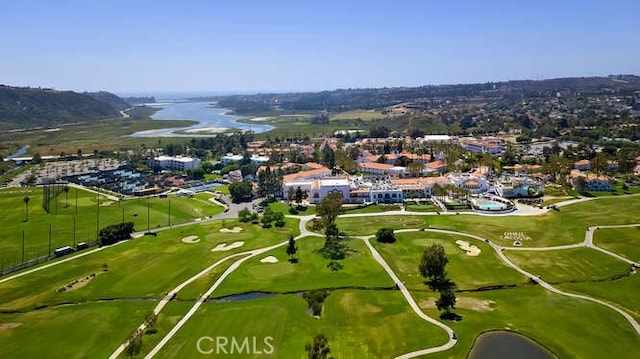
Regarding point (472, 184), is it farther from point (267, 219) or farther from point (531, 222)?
point (267, 219)

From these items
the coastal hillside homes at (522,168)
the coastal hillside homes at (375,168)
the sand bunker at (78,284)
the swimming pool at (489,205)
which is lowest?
the sand bunker at (78,284)

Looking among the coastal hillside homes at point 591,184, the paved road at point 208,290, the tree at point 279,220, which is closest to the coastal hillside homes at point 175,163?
the tree at point 279,220

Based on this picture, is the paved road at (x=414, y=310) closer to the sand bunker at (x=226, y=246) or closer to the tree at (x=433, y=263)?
the tree at (x=433, y=263)

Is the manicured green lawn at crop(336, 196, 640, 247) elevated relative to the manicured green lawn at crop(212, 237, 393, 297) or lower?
elevated

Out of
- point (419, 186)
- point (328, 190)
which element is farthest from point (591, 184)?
point (328, 190)

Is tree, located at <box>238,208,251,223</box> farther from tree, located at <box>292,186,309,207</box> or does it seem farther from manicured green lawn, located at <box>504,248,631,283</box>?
manicured green lawn, located at <box>504,248,631,283</box>

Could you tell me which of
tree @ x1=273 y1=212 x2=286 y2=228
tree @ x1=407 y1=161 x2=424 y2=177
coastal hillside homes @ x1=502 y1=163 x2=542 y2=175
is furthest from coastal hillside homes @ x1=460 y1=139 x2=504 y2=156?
tree @ x1=273 y1=212 x2=286 y2=228
